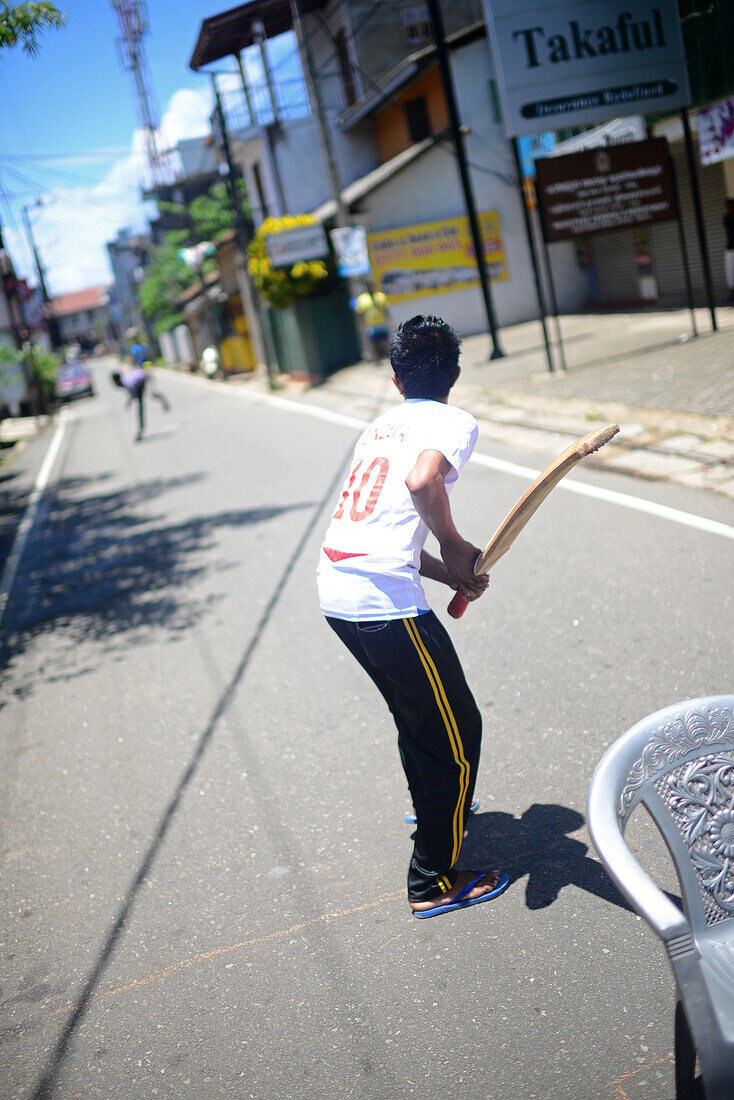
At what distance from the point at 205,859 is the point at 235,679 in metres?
1.91

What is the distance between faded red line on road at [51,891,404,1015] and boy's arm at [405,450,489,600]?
3.98 feet

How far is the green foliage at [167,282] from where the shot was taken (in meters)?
52.0

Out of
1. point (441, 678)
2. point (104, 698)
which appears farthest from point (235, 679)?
point (441, 678)

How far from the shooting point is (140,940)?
3.26 m

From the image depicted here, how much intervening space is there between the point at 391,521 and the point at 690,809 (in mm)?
1235

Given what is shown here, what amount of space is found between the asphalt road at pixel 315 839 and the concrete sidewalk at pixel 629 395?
0.80m

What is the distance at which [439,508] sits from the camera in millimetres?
2723

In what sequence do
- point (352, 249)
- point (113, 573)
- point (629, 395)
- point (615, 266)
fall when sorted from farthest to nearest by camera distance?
point (615, 266) < point (352, 249) < point (629, 395) < point (113, 573)

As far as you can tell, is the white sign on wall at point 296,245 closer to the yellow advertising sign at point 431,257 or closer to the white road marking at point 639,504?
the yellow advertising sign at point 431,257

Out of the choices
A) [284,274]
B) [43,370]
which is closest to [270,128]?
[284,274]

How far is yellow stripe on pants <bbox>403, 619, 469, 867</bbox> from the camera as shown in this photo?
9.36ft

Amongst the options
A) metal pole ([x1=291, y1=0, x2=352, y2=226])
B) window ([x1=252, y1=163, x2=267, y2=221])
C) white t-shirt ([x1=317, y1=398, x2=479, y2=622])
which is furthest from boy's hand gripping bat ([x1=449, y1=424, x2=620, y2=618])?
window ([x1=252, y1=163, x2=267, y2=221])

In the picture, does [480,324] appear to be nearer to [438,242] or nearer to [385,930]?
[438,242]

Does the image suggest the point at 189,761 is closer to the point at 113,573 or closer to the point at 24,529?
the point at 113,573
